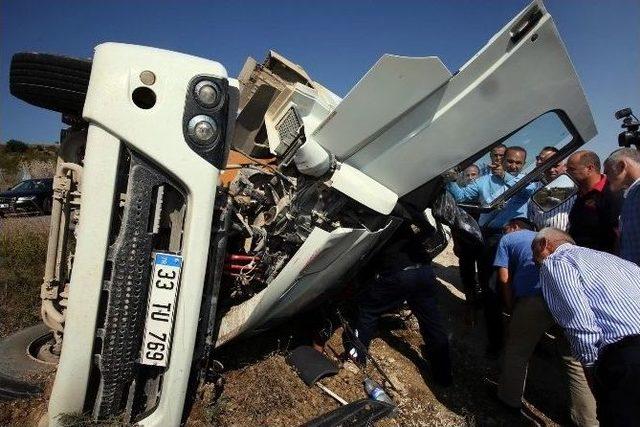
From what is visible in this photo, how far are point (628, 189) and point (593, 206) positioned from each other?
0.46m

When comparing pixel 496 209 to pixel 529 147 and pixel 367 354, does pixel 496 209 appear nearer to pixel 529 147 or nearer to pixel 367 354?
pixel 529 147

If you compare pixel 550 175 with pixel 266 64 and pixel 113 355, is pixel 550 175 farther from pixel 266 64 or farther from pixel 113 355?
pixel 113 355

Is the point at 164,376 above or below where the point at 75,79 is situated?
below

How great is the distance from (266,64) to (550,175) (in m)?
2.60

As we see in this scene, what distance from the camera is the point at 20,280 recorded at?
3.84 metres

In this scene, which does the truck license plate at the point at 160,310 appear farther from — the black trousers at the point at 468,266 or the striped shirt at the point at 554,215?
the black trousers at the point at 468,266

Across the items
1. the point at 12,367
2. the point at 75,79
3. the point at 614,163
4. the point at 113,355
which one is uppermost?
the point at 614,163

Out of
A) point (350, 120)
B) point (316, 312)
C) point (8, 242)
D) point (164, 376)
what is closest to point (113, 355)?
point (164, 376)

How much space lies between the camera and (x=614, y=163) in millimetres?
3104

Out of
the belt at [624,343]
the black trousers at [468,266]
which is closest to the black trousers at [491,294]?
the black trousers at [468,266]

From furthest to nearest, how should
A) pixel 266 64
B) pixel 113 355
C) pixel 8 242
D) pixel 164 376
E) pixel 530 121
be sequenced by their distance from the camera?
pixel 8 242, pixel 266 64, pixel 530 121, pixel 164 376, pixel 113 355

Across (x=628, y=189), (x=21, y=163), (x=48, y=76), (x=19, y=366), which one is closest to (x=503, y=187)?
(x=628, y=189)

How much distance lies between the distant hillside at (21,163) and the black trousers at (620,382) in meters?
20.7

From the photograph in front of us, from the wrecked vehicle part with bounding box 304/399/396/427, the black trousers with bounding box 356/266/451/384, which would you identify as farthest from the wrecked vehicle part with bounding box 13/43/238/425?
the black trousers with bounding box 356/266/451/384
